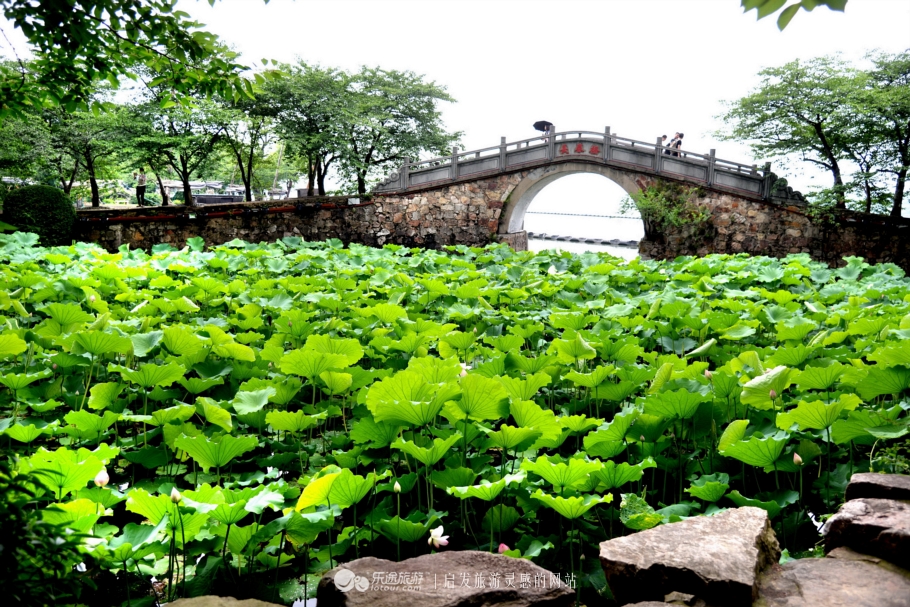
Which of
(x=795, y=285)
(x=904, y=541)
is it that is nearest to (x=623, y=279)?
(x=795, y=285)

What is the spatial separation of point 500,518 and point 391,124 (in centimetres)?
2000

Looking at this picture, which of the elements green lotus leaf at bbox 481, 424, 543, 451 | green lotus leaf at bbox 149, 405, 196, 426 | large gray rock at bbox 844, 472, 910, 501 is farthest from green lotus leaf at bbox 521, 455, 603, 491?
green lotus leaf at bbox 149, 405, 196, 426

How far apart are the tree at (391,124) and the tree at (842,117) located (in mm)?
10157

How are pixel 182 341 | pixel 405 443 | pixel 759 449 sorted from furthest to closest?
pixel 182 341
pixel 759 449
pixel 405 443

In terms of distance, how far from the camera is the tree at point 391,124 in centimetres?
2023

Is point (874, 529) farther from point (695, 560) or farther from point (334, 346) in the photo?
point (334, 346)

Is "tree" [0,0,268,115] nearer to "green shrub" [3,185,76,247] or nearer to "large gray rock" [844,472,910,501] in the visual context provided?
"large gray rock" [844,472,910,501]

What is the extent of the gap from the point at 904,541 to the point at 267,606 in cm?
182

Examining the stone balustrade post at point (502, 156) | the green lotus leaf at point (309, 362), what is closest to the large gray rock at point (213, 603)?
the green lotus leaf at point (309, 362)

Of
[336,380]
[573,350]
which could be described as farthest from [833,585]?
[336,380]

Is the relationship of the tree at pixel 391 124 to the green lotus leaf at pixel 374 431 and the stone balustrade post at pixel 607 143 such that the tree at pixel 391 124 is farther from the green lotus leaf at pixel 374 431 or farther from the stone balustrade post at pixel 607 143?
the green lotus leaf at pixel 374 431

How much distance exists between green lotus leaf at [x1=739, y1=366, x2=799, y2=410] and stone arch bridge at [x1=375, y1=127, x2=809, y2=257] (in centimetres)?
1360

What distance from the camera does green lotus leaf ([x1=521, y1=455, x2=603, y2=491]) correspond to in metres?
2.13

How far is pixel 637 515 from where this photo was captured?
217 cm
